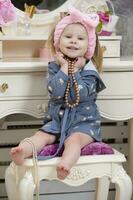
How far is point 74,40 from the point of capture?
164 cm

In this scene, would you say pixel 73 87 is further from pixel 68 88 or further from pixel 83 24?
pixel 83 24

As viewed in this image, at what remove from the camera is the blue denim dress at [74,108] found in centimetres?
159

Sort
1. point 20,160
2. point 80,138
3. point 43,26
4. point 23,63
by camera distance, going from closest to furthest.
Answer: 1. point 20,160
2. point 80,138
3. point 23,63
4. point 43,26

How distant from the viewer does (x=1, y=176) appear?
7.30ft

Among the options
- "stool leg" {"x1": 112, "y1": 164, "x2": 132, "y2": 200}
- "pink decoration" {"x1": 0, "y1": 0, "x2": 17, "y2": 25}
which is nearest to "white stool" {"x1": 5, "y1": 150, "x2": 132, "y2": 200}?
"stool leg" {"x1": 112, "y1": 164, "x2": 132, "y2": 200}

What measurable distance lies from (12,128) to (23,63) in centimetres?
56

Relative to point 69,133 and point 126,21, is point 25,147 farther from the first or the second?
point 126,21

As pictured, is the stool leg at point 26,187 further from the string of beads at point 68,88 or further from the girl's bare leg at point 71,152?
the string of beads at point 68,88

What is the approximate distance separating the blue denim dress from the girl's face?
6 cm

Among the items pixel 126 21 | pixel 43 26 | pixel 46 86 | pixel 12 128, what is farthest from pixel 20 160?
pixel 126 21

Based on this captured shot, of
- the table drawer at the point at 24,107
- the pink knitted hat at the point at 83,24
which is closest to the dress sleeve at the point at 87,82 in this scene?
the pink knitted hat at the point at 83,24

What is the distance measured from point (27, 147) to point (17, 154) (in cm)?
6

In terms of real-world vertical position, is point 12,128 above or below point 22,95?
below

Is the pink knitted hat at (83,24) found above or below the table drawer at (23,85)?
above
